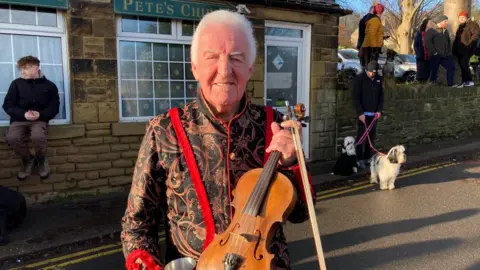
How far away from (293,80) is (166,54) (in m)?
2.91

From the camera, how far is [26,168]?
604 cm

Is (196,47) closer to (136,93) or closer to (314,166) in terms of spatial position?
(136,93)

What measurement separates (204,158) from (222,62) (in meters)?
0.40

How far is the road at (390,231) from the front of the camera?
14.5 feet

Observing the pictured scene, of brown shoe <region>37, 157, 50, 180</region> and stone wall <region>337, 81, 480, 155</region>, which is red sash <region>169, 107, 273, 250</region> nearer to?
brown shoe <region>37, 157, 50, 180</region>

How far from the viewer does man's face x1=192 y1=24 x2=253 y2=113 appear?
64.3 inches

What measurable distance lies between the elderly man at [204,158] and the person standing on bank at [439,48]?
484 inches

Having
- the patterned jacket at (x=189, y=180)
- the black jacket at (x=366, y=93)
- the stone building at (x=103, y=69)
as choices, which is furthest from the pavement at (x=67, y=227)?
the patterned jacket at (x=189, y=180)

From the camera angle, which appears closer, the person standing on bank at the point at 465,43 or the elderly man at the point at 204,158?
the elderly man at the point at 204,158

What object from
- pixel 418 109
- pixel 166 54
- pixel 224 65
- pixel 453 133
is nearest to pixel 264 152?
pixel 224 65

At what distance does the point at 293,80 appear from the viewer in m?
8.92

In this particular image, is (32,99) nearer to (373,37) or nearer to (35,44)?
(35,44)

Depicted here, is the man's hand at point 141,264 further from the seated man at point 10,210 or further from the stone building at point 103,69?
the stone building at point 103,69

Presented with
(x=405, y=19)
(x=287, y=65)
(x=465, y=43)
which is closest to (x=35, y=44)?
(x=287, y=65)
